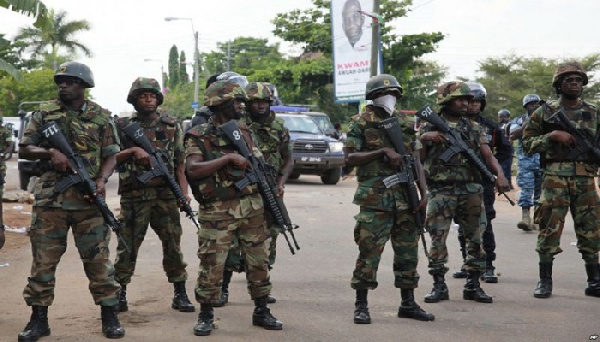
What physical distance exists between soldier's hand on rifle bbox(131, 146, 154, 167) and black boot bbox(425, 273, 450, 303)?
8.47 ft

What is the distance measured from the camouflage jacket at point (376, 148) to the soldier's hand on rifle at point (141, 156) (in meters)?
1.58

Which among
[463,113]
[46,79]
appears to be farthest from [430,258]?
[46,79]

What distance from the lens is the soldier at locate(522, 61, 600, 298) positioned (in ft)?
24.8

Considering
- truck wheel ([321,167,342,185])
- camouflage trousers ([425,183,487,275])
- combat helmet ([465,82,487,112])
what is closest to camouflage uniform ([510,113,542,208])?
combat helmet ([465,82,487,112])

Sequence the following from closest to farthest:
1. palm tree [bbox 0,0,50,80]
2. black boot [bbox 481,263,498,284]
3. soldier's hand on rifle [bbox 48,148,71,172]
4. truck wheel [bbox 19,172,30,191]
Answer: soldier's hand on rifle [bbox 48,148,71,172], black boot [bbox 481,263,498,284], palm tree [bbox 0,0,50,80], truck wheel [bbox 19,172,30,191]

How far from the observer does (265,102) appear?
25.5 feet

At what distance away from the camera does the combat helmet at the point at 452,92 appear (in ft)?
24.5

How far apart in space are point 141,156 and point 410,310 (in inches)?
95.1

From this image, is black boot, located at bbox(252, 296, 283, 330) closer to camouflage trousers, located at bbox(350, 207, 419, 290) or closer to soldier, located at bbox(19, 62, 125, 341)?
camouflage trousers, located at bbox(350, 207, 419, 290)

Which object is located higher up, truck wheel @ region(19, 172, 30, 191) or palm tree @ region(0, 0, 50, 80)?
palm tree @ region(0, 0, 50, 80)

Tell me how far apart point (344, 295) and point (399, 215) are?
1388mm

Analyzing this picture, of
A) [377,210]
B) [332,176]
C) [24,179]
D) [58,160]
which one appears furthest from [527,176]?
[24,179]

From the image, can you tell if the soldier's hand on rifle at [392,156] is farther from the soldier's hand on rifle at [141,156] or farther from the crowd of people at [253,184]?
the soldier's hand on rifle at [141,156]

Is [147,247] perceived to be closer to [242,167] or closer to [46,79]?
[242,167]
